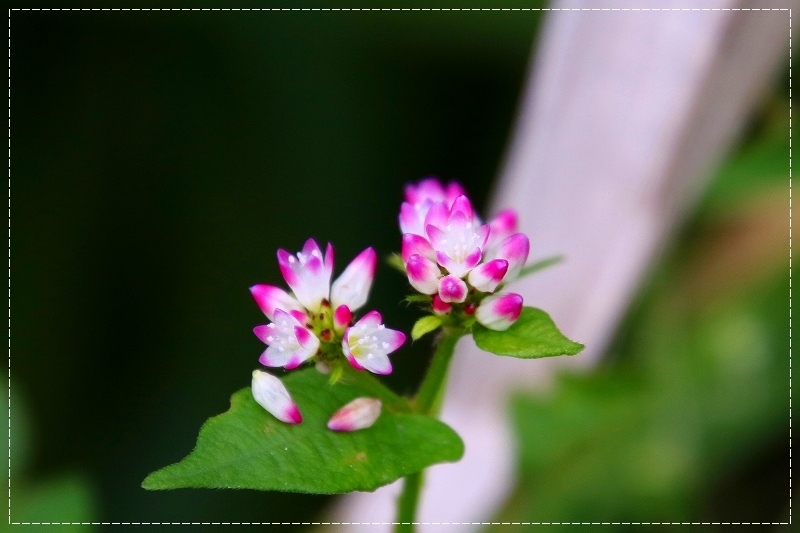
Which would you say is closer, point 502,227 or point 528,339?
point 528,339

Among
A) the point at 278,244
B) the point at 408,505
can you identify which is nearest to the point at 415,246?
the point at 408,505

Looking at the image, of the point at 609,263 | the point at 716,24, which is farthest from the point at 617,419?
the point at 716,24

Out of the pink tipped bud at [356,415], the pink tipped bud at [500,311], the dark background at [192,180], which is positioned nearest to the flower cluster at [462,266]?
the pink tipped bud at [500,311]

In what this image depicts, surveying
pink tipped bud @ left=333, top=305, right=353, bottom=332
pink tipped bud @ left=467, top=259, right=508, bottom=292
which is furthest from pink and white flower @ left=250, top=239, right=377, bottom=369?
pink tipped bud @ left=467, top=259, right=508, bottom=292

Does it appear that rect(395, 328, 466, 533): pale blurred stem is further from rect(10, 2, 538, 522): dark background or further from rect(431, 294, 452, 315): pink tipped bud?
rect(10, 2, 538, 522): dark background

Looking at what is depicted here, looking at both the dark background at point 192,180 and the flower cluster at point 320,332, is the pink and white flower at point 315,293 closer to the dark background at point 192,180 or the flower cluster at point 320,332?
the flower cluster at point 320,332

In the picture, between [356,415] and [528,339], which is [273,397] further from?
[528,339]

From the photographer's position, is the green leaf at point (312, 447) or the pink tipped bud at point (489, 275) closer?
the green leaf at point (312, 447)
